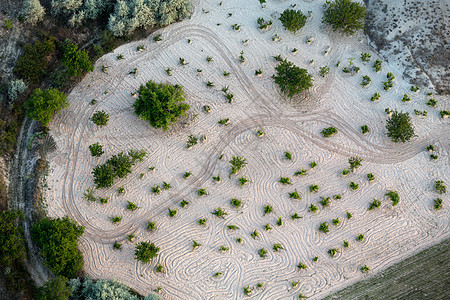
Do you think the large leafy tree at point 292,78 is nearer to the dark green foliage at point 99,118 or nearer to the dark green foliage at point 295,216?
the dark green foliage at point 295,216

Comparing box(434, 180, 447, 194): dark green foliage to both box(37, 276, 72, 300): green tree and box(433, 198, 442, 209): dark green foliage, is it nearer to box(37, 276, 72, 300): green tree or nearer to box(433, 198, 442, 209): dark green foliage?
box(433, 198, 442, 209): dark green foliage

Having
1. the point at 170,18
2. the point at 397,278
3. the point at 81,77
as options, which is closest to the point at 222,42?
the point at 170,18

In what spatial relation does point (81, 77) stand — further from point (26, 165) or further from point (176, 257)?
point (176, 257)

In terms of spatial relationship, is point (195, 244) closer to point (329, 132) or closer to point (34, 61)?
point (329, 132)

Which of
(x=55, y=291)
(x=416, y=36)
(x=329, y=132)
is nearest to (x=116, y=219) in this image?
(x=55, y=291)

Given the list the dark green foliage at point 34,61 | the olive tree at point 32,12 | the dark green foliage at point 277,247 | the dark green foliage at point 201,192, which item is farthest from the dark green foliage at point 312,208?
the olive tree at point 32,12

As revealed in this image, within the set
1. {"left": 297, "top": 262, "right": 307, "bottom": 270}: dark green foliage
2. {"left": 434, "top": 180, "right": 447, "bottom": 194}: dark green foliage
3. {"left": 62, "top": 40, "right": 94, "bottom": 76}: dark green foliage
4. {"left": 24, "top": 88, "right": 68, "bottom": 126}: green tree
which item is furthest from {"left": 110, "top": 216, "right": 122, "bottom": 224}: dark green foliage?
{"left": 434, "top": 180, "right": 447, "bottom": 194}: dark green foliage
